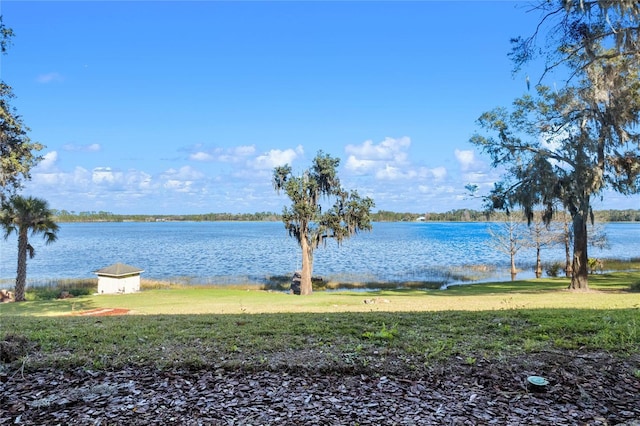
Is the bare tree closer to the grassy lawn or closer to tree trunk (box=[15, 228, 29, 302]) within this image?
the grassy lawn

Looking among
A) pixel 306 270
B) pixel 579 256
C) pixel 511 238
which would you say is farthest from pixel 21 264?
pixel 511 238

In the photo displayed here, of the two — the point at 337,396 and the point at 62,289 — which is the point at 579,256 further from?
the point at 62,289

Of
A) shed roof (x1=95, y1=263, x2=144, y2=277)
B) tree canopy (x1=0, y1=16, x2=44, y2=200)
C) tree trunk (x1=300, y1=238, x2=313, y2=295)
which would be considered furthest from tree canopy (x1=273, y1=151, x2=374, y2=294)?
tree canopy (x1=0, y1=16, x2=44, y2=200)

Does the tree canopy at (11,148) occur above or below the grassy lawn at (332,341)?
above

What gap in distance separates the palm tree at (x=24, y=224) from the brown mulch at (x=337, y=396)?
2003 cm

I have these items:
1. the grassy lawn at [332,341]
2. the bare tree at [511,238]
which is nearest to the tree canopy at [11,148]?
the grassy lawn at [332,341]

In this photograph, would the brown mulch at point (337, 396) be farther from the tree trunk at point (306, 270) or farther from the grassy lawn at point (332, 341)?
the tree trunk at point (306, 270)

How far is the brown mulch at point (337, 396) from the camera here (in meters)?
2.83

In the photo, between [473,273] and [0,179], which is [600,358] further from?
[473,273]

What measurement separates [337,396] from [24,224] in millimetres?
22356

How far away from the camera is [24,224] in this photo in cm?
2045

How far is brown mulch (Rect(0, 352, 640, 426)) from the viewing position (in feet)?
9.30

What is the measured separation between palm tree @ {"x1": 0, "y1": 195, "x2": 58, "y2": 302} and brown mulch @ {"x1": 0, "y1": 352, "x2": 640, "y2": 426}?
20.0m

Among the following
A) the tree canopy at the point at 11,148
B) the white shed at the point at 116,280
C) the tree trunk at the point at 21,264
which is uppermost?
the tree canopy at the point at 11,148
